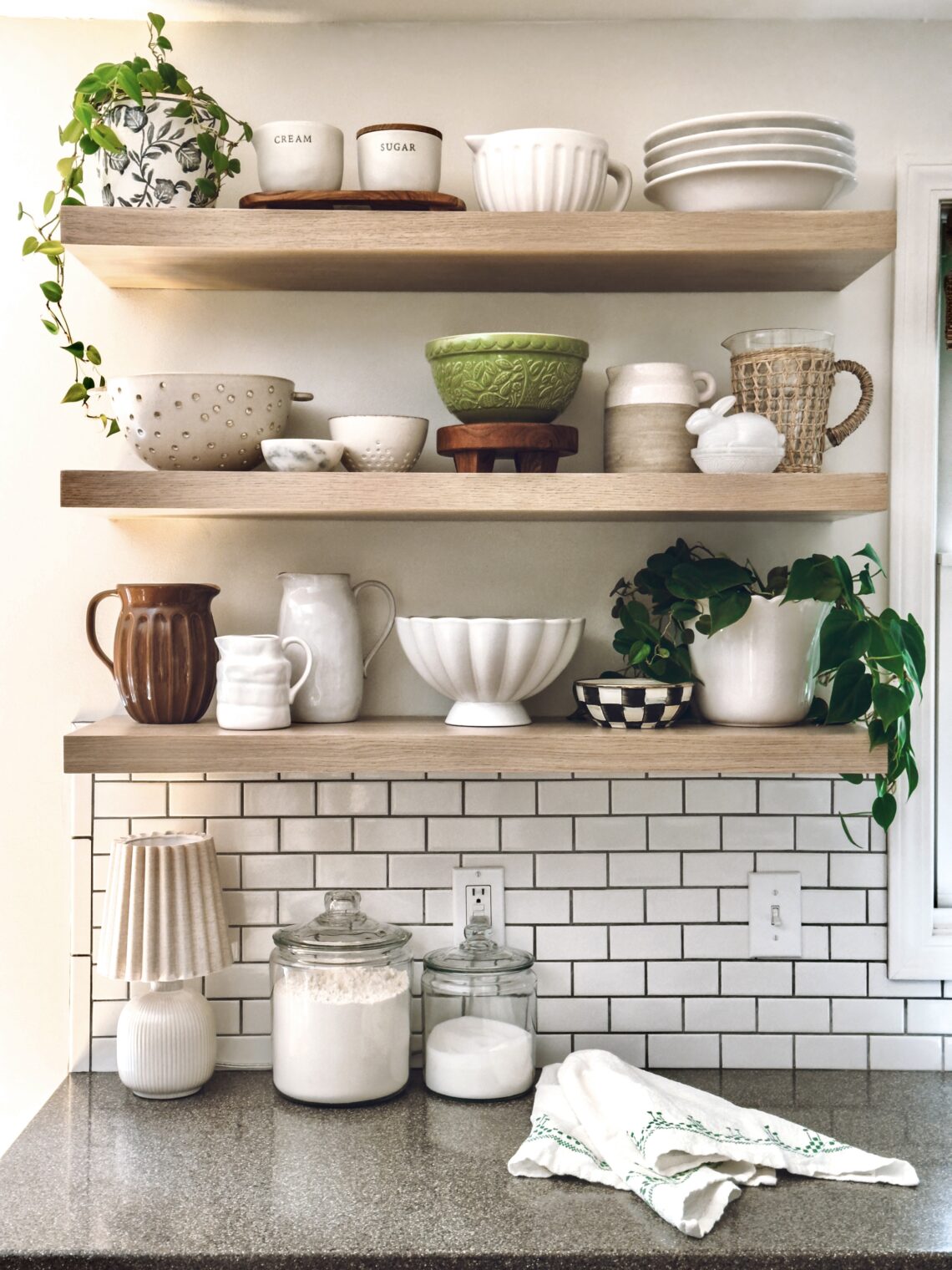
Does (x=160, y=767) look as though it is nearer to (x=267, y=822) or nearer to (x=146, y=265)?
(x=267, y=822)

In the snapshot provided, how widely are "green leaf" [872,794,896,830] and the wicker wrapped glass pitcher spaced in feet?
1.37

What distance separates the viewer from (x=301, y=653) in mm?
1565

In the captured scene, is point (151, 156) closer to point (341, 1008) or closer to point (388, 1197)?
point (341, 1008)

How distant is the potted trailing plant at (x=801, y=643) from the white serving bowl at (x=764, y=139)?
48 cm

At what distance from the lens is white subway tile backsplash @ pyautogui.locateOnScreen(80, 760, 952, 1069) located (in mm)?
1696

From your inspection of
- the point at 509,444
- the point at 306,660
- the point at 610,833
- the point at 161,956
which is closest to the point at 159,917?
the point at 161,956

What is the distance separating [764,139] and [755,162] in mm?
29

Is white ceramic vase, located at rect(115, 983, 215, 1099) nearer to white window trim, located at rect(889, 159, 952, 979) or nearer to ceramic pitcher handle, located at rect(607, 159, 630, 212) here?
white window trim, located at rect(889, 159, 952, 979)

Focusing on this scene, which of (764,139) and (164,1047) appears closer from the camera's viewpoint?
(764,139)

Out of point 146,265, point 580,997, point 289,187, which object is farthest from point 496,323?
point 580,997

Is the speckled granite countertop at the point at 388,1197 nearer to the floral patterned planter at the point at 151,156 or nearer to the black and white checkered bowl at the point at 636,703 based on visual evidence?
the black and white checkered bowl at the point at 636,703

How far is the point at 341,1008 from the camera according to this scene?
60.2 inches

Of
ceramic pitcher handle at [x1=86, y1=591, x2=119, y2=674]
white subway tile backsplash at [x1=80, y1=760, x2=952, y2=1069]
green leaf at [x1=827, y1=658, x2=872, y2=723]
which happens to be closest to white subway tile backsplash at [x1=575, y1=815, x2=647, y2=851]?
white subway tile backsplash at [x1=80, y1=760, x2=952, y2=1069]

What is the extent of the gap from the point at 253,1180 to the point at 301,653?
0.62 meters
